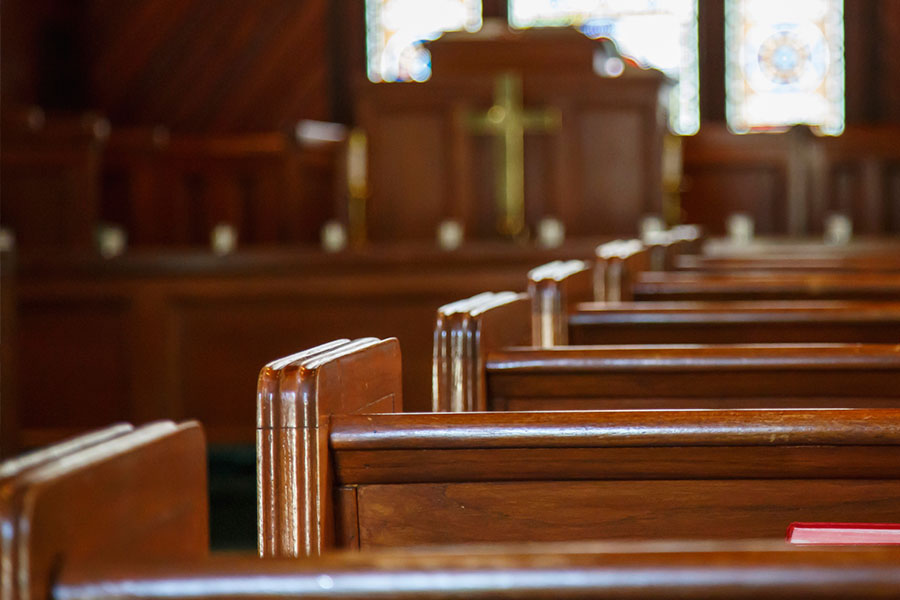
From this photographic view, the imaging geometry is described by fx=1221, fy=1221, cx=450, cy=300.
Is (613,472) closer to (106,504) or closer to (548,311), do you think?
(106,504)

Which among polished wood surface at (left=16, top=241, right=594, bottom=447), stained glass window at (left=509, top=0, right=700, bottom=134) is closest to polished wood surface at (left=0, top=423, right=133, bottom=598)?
polished wood surface at (left=16, top=241, right=594, bottom=447)

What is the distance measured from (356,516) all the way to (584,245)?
3.80m

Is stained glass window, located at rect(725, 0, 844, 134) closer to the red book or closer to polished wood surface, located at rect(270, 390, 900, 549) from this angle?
polished wood surface, located at rect(270, 390, 900, 549)

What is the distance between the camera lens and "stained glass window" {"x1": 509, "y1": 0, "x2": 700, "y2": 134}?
361 inches

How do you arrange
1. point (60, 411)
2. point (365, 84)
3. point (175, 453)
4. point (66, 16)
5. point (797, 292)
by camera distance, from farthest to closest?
1. point (66, 16)
2. point (365, 84)
3. point (60, 411)
4. point (797, 292)
5. point (175, 453)

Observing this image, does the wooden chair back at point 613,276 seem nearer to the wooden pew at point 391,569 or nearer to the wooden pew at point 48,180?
the wooden pew at point 391,569

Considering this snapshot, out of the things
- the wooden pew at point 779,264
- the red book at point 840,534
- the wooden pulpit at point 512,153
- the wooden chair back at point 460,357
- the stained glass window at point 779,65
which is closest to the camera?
the red book at point 840,534

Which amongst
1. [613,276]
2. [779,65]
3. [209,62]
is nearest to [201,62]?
[209,62]

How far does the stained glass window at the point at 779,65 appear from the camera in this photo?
912 cm

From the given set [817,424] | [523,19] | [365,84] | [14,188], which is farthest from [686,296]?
[523,19]

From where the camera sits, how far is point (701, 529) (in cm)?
115

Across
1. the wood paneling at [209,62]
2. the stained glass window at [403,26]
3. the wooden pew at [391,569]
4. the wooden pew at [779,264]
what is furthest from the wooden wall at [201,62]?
the wooden pew at [391,569]

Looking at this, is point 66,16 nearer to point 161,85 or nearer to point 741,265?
point 161,85

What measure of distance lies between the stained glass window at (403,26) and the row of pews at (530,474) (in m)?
7.40
